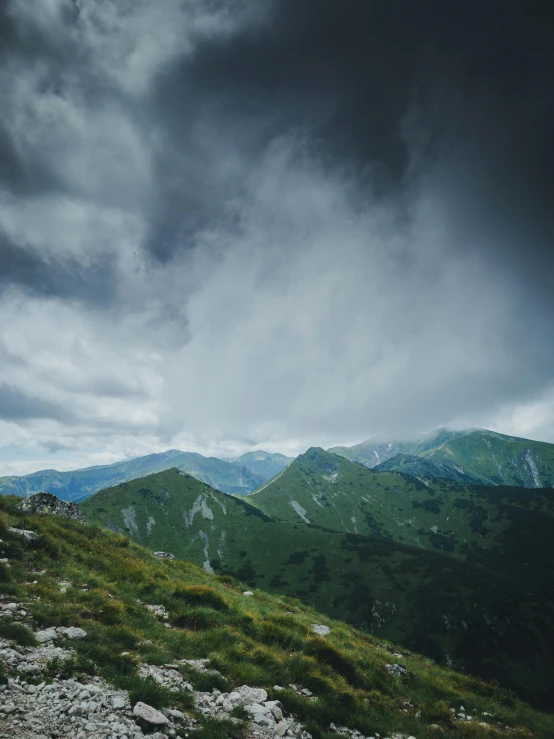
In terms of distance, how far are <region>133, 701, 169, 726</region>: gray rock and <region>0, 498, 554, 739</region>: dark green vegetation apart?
574 mm

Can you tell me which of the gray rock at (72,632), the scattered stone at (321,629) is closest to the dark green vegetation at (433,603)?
the scattered stone at (321,629)

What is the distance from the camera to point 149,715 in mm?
7848

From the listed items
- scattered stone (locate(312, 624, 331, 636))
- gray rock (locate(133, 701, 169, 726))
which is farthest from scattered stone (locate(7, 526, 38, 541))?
scattered stone (locate(312, 624, 331, 636))

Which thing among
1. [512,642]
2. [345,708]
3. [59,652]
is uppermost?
[59,652]

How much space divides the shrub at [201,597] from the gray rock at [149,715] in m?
8.98

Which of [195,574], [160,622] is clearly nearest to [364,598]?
[195,574]

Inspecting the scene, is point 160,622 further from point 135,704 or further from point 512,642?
point 512,642

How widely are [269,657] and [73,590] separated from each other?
794cm

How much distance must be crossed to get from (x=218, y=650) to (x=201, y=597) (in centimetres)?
468

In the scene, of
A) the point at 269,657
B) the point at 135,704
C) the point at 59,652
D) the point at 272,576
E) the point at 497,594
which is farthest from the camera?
the point at 272,576

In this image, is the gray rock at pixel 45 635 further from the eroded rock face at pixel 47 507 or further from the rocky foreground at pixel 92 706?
the eroded rock face at pixel 47 507

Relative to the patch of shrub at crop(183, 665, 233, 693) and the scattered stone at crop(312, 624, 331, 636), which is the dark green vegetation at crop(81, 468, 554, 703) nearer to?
the scattered stone at crop(312, 624, 331, 636)

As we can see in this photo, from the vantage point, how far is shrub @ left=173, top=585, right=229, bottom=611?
16641 mm

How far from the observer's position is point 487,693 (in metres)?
17.8
